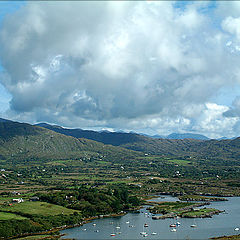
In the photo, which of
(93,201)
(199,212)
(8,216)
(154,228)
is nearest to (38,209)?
(8,216)

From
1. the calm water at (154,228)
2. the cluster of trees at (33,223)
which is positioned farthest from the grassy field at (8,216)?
the calm water at (154,228)

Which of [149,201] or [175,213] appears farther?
[149,201]

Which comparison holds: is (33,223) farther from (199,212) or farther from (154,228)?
(199,212)

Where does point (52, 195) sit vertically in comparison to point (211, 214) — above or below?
above

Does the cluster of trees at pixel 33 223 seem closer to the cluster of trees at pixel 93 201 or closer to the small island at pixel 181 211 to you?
→ the cluster of trees at pixel 93 201

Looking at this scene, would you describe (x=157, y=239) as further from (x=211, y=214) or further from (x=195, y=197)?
(x=195, y=197)

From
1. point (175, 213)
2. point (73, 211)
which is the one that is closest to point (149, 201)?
point (175, 213)
